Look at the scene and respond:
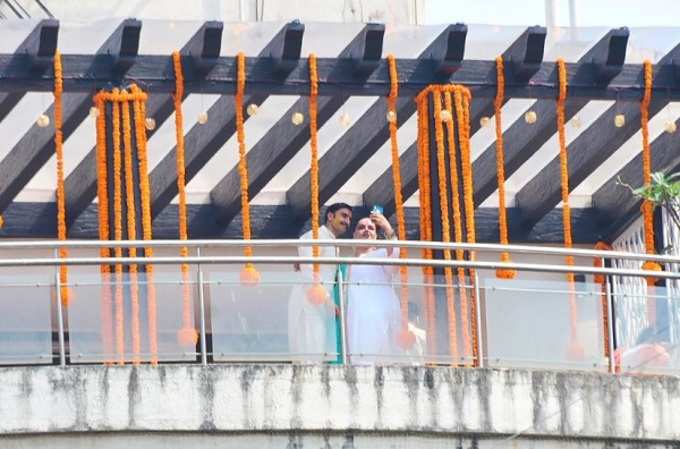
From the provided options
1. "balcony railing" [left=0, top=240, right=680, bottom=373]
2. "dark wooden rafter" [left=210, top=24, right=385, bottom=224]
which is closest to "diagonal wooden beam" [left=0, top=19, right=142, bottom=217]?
"dark wooden rafter" [left=210, top=24, right=385, bottom=224]

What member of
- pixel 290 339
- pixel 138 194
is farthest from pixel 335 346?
pixel 138 194

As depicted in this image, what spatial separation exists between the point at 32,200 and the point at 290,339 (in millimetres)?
6494

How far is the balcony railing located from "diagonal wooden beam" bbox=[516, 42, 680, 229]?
180 inches

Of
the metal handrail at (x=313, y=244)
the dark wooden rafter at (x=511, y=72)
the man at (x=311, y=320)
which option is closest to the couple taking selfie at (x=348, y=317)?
the man at (x=311, y=320)

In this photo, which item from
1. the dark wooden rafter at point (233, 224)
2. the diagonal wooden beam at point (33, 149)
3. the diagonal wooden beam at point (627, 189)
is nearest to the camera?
the diagonal wooden beam at point (33, 149)

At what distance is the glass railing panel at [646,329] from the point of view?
20.4m

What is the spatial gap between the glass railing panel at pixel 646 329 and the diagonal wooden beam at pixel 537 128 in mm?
3938

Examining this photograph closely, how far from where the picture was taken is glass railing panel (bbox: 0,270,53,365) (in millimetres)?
19734

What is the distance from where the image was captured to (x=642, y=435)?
791 inches

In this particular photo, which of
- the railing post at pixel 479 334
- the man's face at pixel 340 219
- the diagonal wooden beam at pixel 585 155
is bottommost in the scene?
the railing post at pixel 479 334

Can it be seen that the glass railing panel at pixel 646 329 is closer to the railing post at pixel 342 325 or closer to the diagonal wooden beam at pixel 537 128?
the railing post at pixel 342 325

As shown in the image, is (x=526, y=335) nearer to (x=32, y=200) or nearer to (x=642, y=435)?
(x=642, y=435)

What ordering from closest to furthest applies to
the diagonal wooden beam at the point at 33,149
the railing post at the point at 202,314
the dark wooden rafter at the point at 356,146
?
the railing post at the point at 202,314 → the diagonal wooden beam at the point at 33,149 → the dark wooden rafter at the point at 356,146

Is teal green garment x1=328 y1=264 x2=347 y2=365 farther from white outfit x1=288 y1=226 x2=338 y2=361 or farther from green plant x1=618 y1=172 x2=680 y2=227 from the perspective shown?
green plant x1=618 y1=172 x2=680 y2=227
